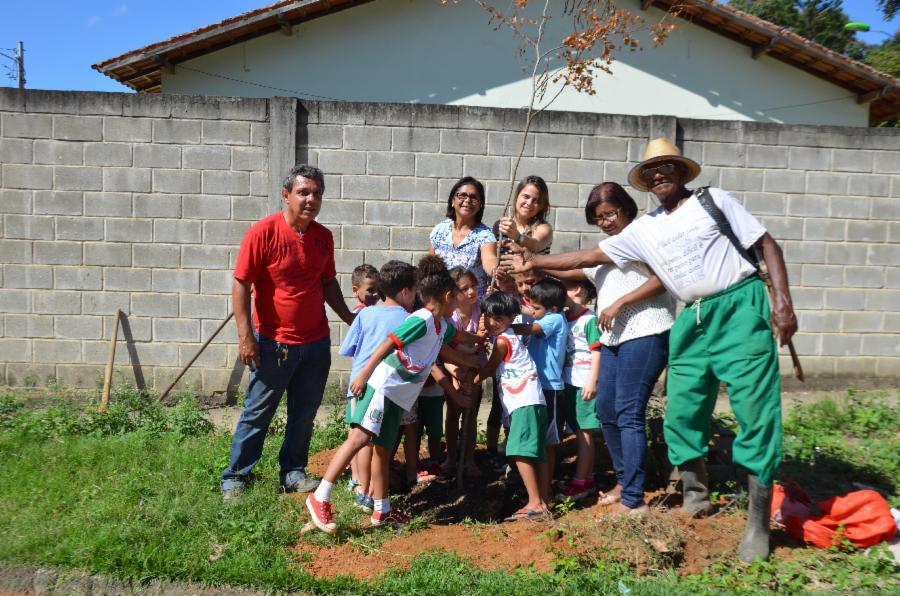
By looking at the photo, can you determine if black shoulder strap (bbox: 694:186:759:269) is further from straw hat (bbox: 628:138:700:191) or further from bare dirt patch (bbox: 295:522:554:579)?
bare dirt patch (bbox: 295:522:554:579)

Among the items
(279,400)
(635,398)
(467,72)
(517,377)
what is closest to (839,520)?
(635,398)

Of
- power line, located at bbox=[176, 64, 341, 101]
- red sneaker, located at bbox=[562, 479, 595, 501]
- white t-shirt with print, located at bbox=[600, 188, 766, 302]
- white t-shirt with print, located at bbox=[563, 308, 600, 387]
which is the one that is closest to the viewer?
white t-shirt with print, located at bbox=[600, 188, 766, 302]

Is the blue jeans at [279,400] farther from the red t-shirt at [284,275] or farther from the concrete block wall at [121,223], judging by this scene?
the concrete block wall at [121,223]

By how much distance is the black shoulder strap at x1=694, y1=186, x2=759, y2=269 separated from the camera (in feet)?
11.8

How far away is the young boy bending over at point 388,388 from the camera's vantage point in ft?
12.7

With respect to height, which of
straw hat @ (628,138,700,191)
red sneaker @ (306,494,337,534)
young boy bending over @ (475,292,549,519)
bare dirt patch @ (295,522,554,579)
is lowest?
bare dirt patch @ (295,522,554,579)

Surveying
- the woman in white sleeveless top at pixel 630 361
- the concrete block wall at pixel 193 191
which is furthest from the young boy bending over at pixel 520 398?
the concrete block wall at pixel 193 191

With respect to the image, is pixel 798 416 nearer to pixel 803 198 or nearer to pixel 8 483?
pixel 803 198

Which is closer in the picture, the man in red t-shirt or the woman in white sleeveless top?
the woman in white sleeveless top

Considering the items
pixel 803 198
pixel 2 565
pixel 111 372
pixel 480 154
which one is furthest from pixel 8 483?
pixel 803 198

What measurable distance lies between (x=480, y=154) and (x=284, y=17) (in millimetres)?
4728

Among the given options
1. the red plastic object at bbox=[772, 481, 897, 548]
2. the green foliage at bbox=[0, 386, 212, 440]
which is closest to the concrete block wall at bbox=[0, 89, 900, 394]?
the green foliage at bbox=[0, 386, 212, 440]

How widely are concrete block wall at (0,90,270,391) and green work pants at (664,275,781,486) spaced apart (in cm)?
444

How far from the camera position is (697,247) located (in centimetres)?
364
